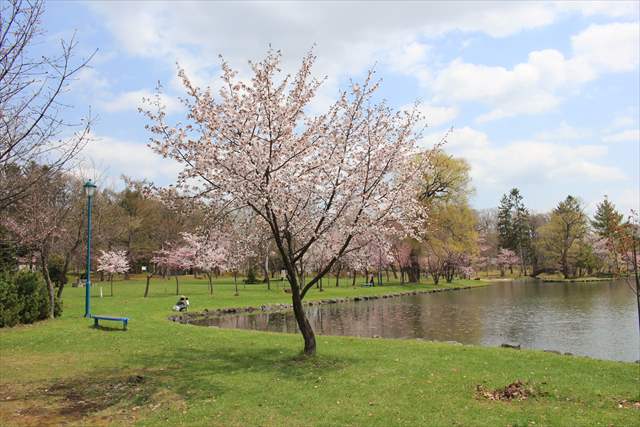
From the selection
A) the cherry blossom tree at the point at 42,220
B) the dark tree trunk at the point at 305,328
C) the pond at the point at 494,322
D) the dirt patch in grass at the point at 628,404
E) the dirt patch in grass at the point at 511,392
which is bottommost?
the pond at the point at 494,322

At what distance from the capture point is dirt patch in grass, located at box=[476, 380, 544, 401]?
327 inches

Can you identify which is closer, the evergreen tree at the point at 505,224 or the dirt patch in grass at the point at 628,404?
the dirt patch in grass at the point at 628,404

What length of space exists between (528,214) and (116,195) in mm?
72925

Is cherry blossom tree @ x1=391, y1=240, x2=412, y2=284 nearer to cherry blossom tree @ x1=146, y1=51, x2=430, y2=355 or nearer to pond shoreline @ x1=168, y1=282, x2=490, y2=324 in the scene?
pond shoreline @ x1=168, y1=282, x2=490, y2=324

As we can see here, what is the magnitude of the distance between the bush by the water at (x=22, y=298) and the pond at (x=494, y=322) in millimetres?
7429

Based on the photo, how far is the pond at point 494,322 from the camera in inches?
704

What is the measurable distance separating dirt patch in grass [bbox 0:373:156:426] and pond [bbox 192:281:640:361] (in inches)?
468

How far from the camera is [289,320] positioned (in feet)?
82.3

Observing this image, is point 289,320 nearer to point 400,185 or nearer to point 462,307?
point 462,307

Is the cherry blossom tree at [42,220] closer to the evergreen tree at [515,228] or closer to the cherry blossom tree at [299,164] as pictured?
the cherry blossom tree at [299,164]

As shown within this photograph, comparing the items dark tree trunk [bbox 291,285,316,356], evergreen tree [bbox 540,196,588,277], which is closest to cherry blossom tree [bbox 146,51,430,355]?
dark tree trunk [bbox 291,285,316,356]

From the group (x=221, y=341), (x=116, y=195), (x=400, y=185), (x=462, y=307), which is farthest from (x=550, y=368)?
(x=116, y=195)

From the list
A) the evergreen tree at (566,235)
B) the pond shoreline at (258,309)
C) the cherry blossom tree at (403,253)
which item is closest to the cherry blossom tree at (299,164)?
the pond shoreline at (258,309)

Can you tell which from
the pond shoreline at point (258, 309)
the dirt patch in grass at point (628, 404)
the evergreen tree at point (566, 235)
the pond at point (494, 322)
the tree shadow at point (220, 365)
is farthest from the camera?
the evergreen tree at point (566, 235)
